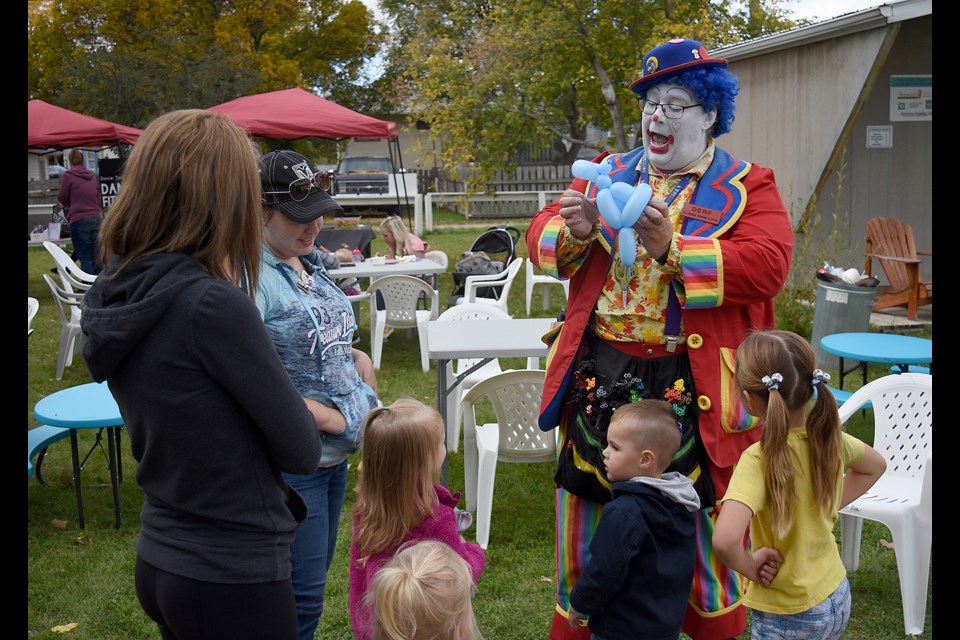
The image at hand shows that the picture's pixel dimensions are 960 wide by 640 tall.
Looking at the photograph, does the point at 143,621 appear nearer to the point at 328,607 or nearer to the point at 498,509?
the point at 328,607

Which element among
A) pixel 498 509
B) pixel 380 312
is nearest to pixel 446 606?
pixel 498 509

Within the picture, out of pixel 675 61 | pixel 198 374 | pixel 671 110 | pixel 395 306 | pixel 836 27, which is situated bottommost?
pixel 395 306

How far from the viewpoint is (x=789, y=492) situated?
2143 millimetres

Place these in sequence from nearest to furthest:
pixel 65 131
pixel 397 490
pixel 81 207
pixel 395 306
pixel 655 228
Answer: pixel 397 490
pixel 655 228
pixel 395 306
pixel 65 131
pixel 81 207

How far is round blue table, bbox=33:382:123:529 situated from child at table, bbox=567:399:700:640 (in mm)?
2376

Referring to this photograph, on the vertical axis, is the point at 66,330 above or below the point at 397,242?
below

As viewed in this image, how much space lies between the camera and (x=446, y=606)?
77.2 inches

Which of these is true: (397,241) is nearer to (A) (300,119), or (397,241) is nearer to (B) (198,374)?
(A) (300,119)

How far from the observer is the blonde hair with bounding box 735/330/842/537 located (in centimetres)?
211

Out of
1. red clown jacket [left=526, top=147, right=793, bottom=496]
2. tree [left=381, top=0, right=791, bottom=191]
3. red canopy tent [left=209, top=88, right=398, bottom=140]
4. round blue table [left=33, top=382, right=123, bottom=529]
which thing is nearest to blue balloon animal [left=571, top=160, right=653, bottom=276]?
red clown jacket [left=526, top=147, right=793, bottom=496]

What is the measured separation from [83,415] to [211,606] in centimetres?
268

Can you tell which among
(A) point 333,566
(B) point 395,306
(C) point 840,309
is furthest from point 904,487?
(B) point 395,306
